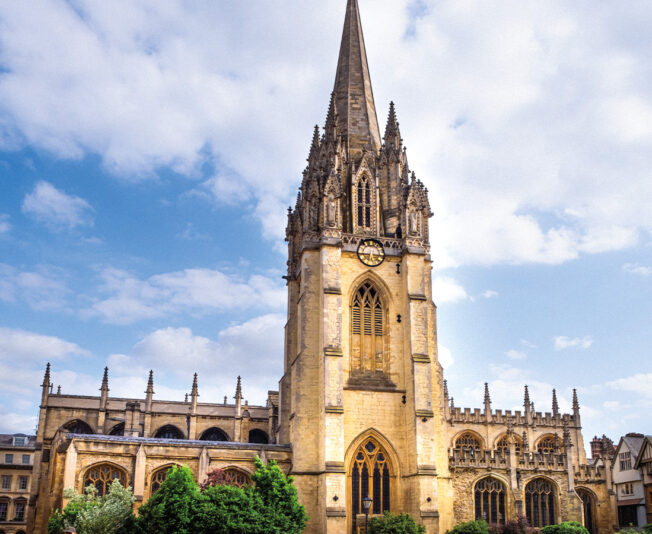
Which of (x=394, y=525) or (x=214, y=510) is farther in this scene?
(x=394, y=525)

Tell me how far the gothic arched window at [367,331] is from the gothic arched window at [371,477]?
4858 mm

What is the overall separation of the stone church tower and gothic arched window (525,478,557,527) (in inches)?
232

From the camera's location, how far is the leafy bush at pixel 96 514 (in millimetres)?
33938

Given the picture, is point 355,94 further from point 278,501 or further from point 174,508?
point 174,508

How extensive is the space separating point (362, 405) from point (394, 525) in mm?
7980

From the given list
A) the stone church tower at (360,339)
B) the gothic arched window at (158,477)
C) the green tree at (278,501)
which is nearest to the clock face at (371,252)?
the stone church tower at (360,339)

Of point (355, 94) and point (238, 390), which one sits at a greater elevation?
point (355, 94)

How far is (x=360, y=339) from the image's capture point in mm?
46375

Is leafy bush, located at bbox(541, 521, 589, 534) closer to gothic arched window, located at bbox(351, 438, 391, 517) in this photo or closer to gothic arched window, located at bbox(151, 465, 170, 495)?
gothic arched window, located at bbox(351, 438, 391, 517)

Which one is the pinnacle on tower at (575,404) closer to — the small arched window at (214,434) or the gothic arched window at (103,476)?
the small arched window at (214,434)

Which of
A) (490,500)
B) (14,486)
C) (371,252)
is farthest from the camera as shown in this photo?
(14,486)

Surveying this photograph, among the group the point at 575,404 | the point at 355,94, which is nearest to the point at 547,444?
the point at 575,404

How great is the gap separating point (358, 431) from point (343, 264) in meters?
10.8

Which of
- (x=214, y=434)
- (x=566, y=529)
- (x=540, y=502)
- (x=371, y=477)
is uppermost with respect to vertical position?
(x=214, y=434)
